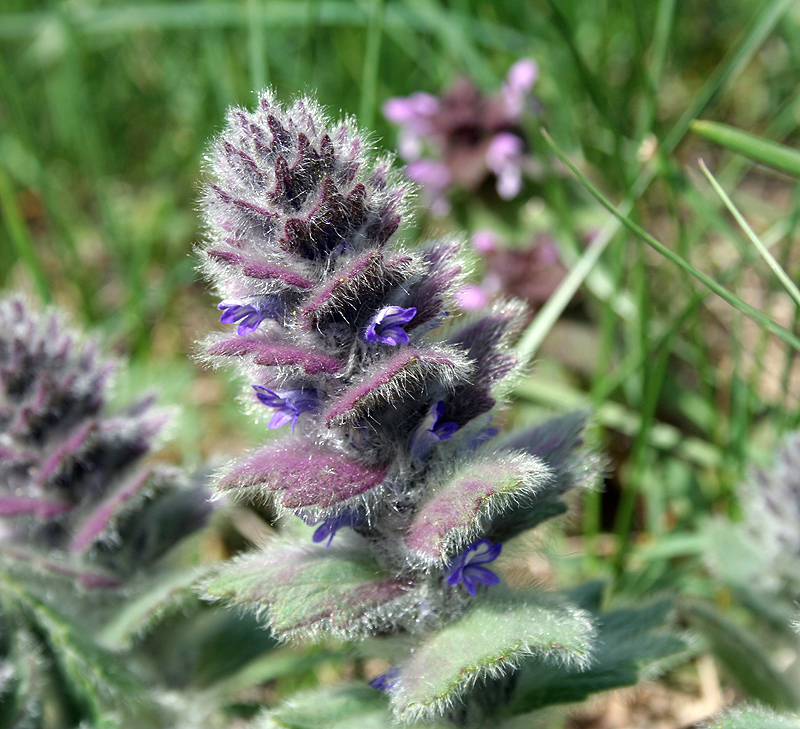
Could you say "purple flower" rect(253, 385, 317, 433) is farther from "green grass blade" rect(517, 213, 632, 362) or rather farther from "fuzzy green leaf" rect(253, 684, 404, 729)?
"green grass blade" rect(517, 213, 632, 362)

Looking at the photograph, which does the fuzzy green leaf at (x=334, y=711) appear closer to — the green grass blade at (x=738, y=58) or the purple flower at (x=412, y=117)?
the green grass blade at (x=738, y=58)

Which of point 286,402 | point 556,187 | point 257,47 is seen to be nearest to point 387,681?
point 286,402

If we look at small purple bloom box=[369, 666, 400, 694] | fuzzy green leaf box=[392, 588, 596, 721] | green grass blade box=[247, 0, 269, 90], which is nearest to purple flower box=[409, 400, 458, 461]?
fuzzy green leaf box=[392, 588, 596, 721]

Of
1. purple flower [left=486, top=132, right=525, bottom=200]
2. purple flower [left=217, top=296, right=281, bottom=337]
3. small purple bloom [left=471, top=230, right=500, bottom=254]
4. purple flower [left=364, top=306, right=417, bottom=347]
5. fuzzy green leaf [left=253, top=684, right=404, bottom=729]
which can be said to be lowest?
fuzzy green leaf [left=253, top=684, right=404, bottom=729]

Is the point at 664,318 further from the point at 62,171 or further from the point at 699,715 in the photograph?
the point at 62,171

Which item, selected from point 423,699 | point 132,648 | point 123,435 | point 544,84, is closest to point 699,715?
point 423,699

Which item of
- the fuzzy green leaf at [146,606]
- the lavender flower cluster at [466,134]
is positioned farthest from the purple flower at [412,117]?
the fuzzy green leaf at [146,606]
